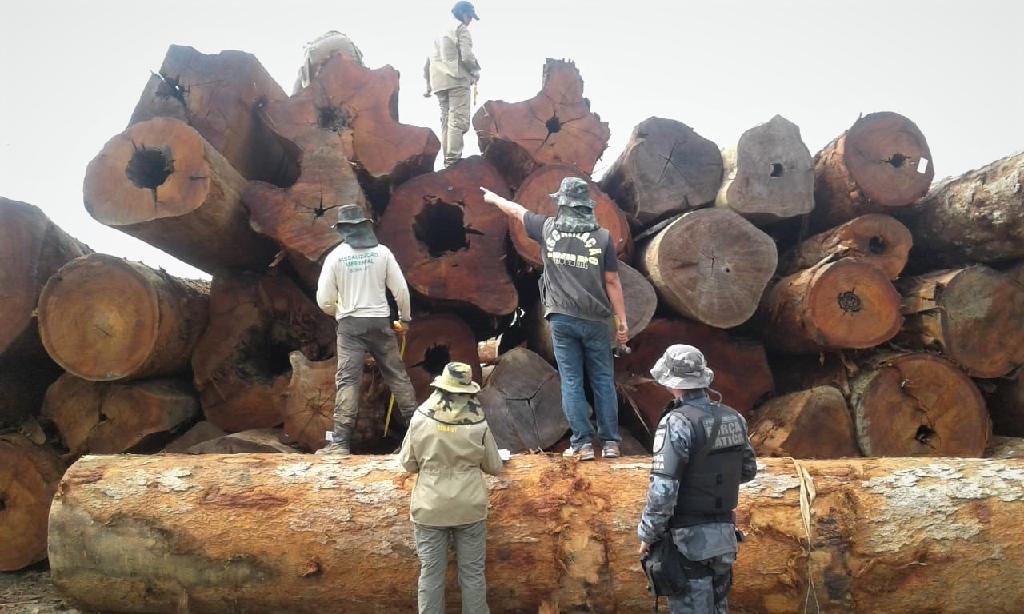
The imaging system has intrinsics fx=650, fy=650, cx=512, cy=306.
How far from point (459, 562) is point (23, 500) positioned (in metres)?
3.86

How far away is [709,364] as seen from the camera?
17.0 ft

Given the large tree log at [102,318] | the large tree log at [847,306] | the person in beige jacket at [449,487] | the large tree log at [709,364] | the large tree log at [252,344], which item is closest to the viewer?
the person in beige jacket at [449,487]

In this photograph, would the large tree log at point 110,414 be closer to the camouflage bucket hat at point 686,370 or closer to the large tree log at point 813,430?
the camouflage bucket hat at point 686,370

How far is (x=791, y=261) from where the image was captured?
18.4 feet

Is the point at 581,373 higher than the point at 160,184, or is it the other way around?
the point at 160,184

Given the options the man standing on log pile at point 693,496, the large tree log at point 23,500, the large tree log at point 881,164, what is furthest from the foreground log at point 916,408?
the large tree log at point 23,500

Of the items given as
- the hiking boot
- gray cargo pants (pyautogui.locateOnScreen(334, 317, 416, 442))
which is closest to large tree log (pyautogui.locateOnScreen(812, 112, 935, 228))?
the hiking boot

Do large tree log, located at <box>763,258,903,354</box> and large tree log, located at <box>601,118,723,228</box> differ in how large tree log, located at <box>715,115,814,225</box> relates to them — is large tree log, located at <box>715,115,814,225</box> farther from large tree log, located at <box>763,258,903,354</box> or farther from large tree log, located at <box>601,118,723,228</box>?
large tree log, located at <box>763,258,903,354</box>

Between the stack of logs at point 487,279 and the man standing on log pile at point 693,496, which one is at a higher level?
the stack of logs at point 487,279

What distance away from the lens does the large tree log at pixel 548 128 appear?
5.27m

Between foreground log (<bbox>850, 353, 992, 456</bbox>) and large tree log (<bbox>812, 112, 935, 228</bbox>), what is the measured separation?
128 cm

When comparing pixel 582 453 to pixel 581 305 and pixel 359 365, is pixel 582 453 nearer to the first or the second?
pixel 581 305

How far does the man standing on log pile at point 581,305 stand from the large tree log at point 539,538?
0.40 meters

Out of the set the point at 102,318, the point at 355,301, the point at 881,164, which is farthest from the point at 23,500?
the point at 881,164
